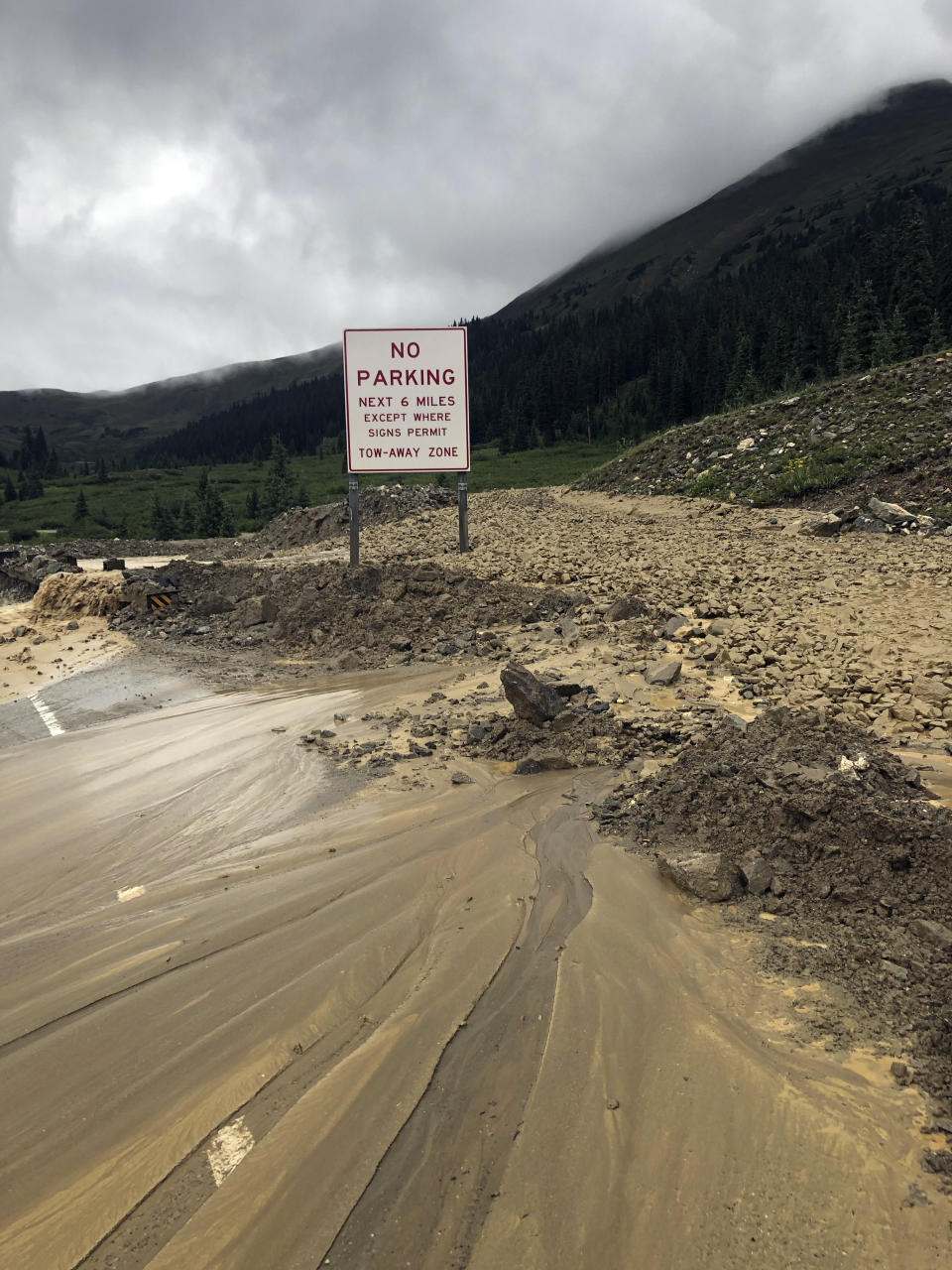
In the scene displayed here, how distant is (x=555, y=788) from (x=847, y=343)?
4920 centimetres

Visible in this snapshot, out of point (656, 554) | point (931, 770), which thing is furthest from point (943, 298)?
point (931, 770)

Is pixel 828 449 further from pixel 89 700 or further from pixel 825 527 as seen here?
pixel 89 700

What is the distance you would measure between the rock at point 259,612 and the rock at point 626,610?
20.6 feet

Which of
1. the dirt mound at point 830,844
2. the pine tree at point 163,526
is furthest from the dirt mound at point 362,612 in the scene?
the pine tree at point 163,526

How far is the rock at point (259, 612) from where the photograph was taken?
41.9 ft

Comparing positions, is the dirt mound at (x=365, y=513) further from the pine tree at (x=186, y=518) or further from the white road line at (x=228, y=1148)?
the pine tree at (x=186, y=518)

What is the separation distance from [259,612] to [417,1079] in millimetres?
10887

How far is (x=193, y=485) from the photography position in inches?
3499

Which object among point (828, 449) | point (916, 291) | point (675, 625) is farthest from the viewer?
point (916, 291)

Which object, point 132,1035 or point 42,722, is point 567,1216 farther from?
point 42,722

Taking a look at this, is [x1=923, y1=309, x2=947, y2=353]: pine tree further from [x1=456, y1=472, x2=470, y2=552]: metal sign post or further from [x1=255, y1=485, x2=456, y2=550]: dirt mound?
[x1=456, y1=472, x2=470, y2=552]: metal sign post

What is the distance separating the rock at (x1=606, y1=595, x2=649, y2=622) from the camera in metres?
9.23

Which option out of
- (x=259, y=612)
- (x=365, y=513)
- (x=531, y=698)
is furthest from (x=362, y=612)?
(x=365, y=513)

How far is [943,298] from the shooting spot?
5328 cm
